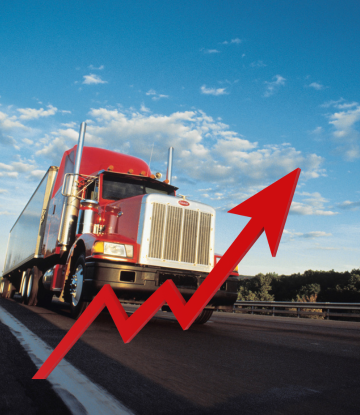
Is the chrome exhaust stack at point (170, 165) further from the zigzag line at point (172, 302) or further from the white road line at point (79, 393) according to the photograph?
the zigzag line at point (172, 302)

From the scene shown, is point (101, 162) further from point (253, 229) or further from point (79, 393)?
point (253, 229)

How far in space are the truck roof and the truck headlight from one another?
10.5 feet

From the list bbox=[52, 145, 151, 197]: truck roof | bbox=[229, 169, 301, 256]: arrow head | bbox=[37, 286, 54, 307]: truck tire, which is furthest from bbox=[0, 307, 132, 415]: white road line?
bbox=[37, 286, 54, 307]: truck tire

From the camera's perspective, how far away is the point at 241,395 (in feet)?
9.27

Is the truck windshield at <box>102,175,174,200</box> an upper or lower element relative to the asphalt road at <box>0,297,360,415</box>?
upper

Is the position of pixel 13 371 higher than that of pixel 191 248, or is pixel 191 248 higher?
pixel 191 248

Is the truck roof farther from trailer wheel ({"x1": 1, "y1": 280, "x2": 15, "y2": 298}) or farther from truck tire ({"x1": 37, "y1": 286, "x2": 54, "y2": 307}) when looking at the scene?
trailer wheel ({"x1": 1, "y1": 280, "x2": 15, "y2": 298})

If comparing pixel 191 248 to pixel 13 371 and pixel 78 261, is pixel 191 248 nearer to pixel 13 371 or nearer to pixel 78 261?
pixel 78 261

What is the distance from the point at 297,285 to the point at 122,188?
3945 centimetres

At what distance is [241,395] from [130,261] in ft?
15.1

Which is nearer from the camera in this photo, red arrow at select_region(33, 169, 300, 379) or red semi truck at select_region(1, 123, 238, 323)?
red arrow at select_region(33, 169, 300, 379)

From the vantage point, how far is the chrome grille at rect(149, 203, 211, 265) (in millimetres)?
7598

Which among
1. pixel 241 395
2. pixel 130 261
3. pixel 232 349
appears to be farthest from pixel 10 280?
pixel 241 395

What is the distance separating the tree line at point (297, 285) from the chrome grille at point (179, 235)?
31561 millimetres
